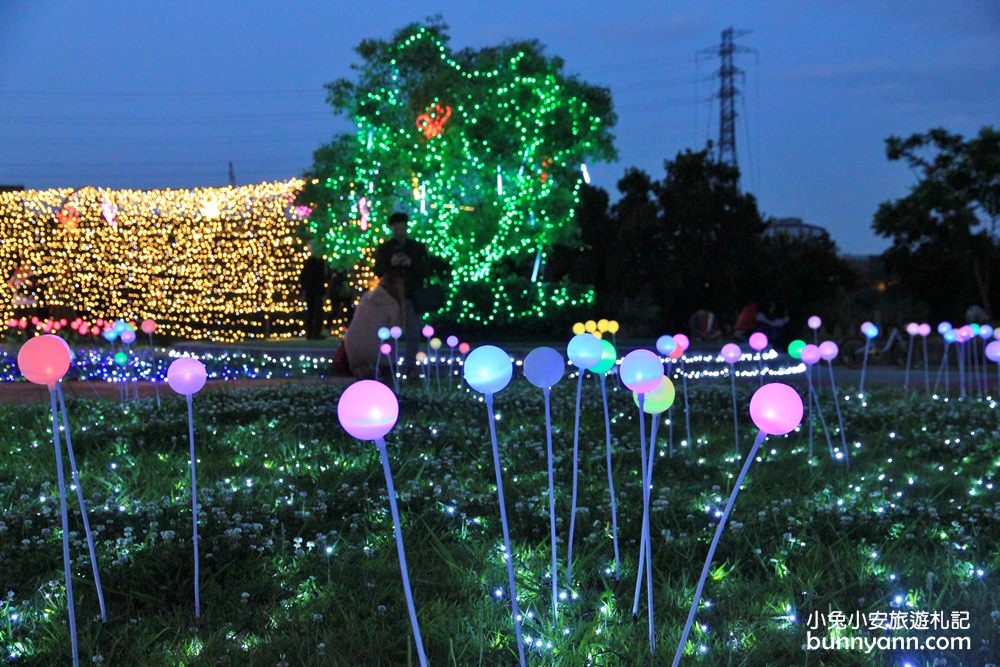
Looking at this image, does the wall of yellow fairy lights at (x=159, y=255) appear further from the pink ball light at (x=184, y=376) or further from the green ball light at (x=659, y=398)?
the green ball light at (x=659, y=398)

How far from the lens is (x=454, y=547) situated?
338 cm

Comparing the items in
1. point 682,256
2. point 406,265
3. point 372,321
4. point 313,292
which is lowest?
point 372,321

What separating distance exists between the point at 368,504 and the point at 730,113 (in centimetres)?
3166

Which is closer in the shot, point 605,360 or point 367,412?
point 367,412

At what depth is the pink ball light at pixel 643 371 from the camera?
2.60 meters

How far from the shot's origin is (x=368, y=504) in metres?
3.94

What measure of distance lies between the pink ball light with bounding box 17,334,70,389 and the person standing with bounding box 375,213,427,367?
628cm

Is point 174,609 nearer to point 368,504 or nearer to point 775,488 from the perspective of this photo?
point 368,504

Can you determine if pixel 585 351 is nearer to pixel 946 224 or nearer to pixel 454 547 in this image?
pixel 454 547

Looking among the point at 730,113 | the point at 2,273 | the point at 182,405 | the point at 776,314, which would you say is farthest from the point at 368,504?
the point at 730,113

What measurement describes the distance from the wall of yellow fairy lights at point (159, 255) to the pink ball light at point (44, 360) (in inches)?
839

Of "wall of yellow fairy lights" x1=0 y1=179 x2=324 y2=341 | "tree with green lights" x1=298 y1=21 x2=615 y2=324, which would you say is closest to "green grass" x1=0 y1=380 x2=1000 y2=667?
"tree with green lights" x1=298 y1=21 x2=615 y2=324

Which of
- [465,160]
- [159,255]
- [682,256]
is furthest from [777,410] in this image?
[159,255]

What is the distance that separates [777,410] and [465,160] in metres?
18.0
